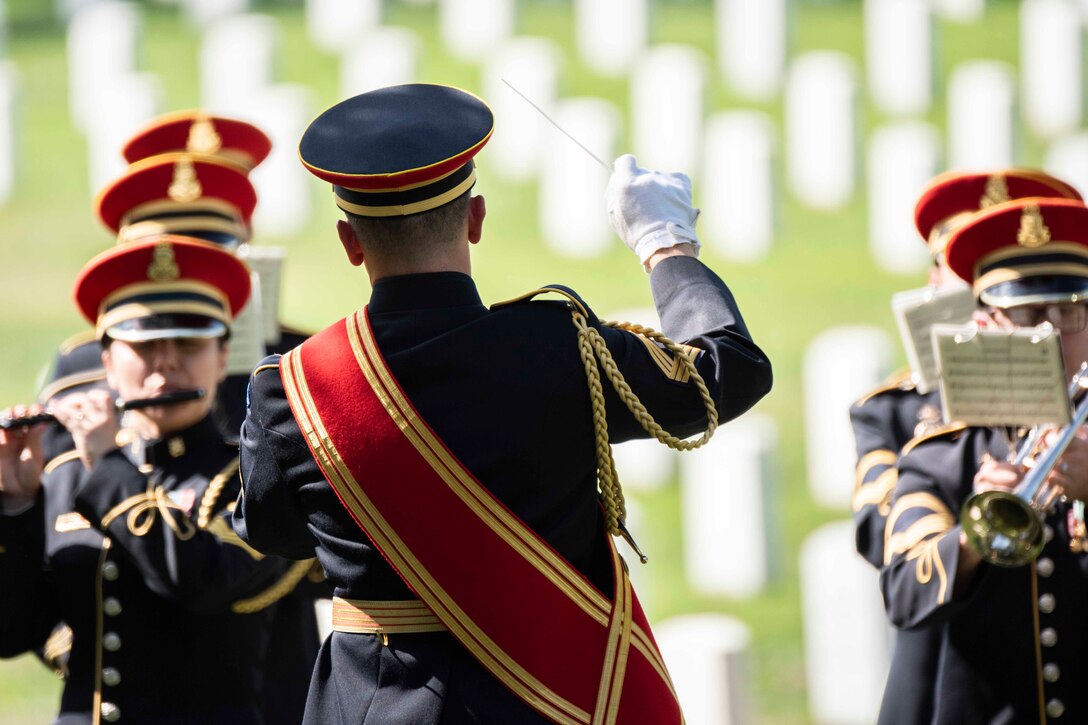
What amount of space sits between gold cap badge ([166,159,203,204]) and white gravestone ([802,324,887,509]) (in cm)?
426

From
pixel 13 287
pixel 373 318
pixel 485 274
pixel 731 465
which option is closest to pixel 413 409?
pixel 373 318

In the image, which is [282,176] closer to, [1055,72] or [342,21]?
[342,21]

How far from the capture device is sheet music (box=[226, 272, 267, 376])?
17.0 feet

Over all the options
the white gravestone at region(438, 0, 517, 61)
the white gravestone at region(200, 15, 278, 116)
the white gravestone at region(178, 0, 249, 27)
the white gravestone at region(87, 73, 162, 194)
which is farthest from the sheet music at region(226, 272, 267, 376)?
the white gravestone at region(178, 0, 249, 27)

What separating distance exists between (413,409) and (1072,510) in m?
2.01

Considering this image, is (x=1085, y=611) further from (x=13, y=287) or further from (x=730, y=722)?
(x=13, y=287)

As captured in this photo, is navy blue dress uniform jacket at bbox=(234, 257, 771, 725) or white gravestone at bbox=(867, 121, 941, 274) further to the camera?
white gravestone at bbox=(867, 121, 941, 274)

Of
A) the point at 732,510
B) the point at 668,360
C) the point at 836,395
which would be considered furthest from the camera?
the point at 836,395

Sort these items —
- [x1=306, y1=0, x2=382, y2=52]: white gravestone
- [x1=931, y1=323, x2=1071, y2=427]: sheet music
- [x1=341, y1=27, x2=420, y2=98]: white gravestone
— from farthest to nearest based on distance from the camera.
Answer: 1. [x1=306, y1=0, x2=382, y2=52]: white gravestone
2. [x1=341, y1=27, x2=420, y2=98]: white gravestone
3. [x1=931, y1=323, x2=1071, y2=427]: sheet music

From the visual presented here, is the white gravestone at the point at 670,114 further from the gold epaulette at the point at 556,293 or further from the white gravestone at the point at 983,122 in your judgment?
the gold epaulette at the point at 556,293

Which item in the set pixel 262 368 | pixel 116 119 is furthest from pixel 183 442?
pixel 116 119

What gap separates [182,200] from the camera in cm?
595

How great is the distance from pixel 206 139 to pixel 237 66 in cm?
834

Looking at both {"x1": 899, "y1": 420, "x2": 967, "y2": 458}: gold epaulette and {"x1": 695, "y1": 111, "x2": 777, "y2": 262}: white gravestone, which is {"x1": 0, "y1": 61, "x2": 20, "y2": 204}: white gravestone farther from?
{"x1": 899, "y1": 420, "x2": 967, "y2": 458}: gold epaulette
